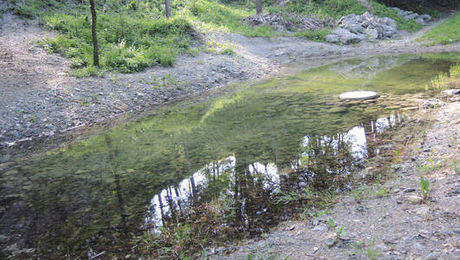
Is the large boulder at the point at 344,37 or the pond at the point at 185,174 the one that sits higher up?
the large boulder at the point at 344,37

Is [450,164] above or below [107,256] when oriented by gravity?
above

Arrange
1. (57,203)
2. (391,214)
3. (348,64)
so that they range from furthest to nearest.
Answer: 1. (348,64)
2. (57,203)
3. (391,214)

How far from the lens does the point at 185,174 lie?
7242 mm

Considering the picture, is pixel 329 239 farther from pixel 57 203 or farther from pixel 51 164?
pixel 51 164

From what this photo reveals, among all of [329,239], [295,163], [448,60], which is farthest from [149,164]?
[448,60]

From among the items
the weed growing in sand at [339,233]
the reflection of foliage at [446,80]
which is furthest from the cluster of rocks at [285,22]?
the weed growing in sand at [339,233]

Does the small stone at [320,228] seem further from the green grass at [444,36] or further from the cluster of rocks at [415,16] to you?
the cluster of rocks at [415,16]

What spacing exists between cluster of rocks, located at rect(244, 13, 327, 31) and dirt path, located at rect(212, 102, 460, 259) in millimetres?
23401

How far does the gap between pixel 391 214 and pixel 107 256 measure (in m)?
3.72

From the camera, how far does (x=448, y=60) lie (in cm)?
1798

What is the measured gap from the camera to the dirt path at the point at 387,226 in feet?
12.5

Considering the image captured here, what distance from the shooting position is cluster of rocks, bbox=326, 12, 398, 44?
2622 cm

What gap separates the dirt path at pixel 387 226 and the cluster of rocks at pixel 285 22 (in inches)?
921

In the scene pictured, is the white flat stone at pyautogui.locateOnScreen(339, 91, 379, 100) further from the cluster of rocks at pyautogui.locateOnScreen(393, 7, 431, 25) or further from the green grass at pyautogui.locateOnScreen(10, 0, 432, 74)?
the cluster of rocks at pyautogui.locateOnScreen(393, 7, 431, 25)
